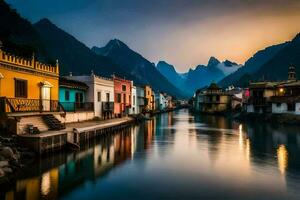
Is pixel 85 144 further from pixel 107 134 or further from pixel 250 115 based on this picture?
pixel 250 115

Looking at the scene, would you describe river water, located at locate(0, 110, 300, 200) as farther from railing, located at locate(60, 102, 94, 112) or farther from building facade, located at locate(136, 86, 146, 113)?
building facade, located at locate(136, 86, 146, 113)

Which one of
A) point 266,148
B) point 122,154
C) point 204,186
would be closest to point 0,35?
point 122,154

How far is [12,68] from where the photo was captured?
31.5 metres

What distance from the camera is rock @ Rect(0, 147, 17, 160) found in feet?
74.7

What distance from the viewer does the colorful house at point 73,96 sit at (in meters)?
46.1

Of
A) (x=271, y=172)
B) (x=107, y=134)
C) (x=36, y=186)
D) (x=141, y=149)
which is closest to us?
(x=36, y=186)

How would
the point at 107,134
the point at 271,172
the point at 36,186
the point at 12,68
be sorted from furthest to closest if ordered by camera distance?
the point at 107,134
the point at 12,68
the point at 271,172
the point at 36,186

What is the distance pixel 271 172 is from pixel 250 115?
62936mm

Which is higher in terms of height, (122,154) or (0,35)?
(0,35)

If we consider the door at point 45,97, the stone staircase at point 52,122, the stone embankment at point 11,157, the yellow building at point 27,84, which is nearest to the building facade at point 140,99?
the yellow building at point 27,84

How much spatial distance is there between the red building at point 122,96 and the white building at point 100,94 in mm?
3505

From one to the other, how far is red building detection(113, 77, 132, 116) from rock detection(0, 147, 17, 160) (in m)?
45.8

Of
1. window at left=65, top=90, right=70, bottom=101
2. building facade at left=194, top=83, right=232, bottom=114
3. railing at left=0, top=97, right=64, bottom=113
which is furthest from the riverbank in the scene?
railing at left=0, top=97, right=64, bottom=113

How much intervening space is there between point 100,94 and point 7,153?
3608 cm
